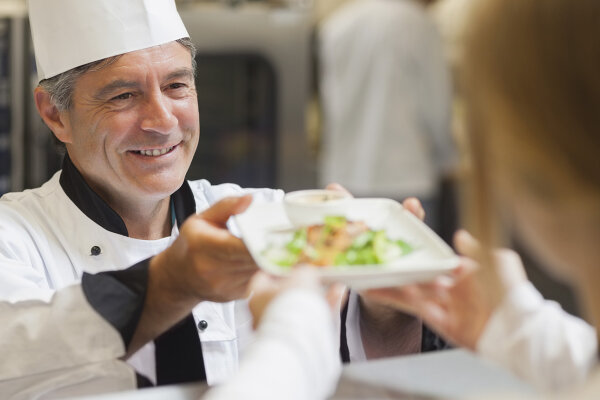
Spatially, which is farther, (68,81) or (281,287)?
(68,81)

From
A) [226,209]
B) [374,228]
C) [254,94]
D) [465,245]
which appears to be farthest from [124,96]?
[254,94]

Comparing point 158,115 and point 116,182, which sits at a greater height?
point 158,115

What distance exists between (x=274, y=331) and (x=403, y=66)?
1953 mm

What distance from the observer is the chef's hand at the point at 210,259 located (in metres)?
0.90

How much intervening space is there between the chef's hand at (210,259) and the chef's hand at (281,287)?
58mm

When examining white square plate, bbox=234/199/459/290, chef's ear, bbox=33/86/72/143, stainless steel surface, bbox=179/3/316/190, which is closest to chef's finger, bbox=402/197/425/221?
white square plate, bbox=234/199/459/290

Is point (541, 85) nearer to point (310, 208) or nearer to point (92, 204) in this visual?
point (310, 208)

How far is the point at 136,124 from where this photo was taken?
3.60ft

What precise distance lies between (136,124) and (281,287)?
1.45 ft

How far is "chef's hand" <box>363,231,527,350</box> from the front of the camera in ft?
2.89

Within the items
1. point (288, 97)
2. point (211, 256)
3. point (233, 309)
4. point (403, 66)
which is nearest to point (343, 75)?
point (403, 66)

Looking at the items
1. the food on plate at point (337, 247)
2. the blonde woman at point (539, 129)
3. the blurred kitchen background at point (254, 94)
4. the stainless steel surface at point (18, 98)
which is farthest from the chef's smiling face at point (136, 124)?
the stainless steel surface at point (18, 98)

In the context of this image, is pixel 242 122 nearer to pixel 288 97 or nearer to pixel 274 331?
pixel 288 97

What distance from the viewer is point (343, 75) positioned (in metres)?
2.59
